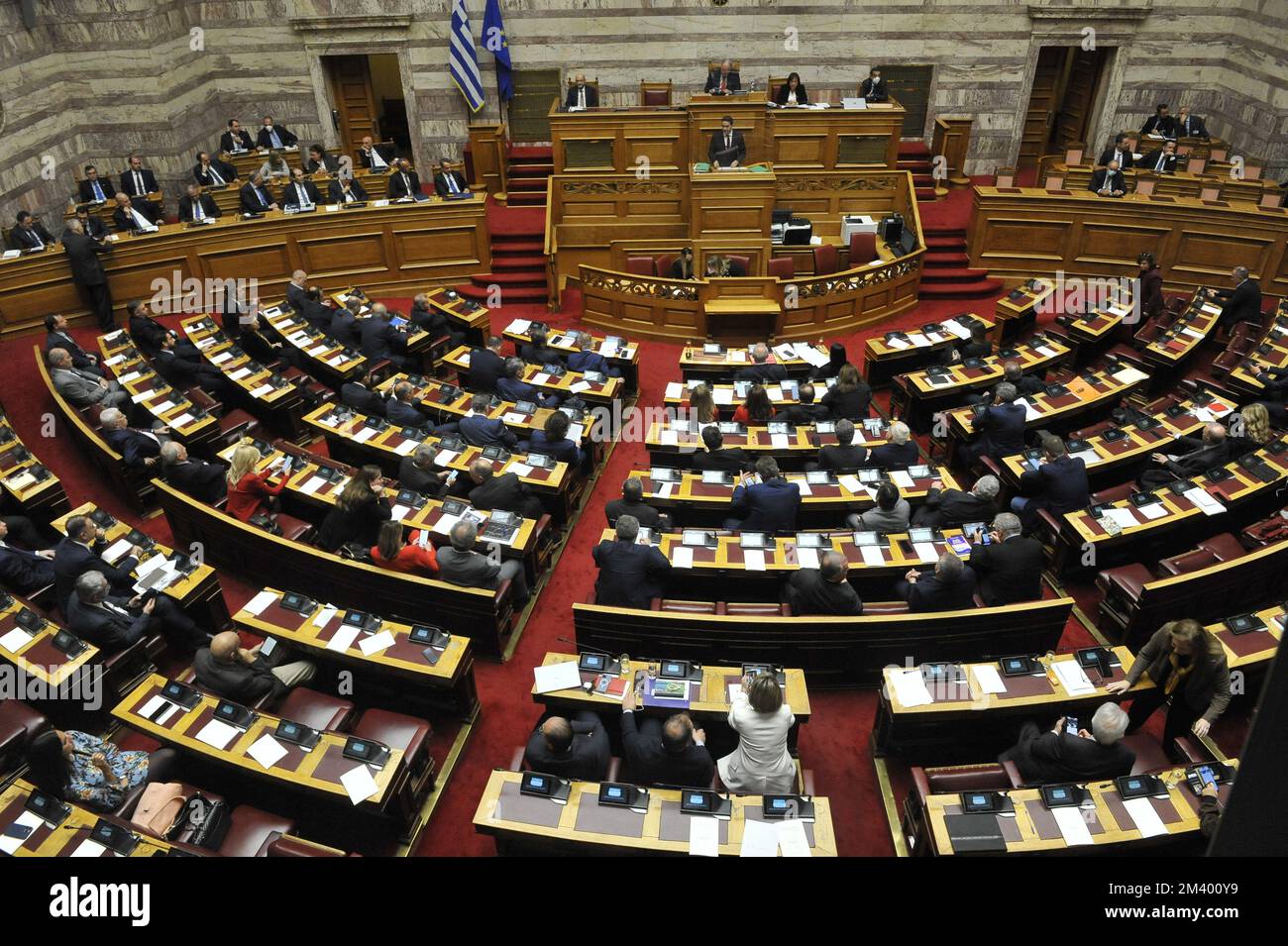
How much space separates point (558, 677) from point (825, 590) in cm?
202

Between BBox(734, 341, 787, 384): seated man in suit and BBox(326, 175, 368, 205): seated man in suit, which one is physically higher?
BBox(326, 175, 368, 205): seated man in suit

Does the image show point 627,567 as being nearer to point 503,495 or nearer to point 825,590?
point 825,590

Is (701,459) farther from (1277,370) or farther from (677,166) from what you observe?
(677,166)

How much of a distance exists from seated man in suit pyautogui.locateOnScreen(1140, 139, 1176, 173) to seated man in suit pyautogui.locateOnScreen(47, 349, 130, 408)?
14.9 metres

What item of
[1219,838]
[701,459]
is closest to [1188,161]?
[701,459]

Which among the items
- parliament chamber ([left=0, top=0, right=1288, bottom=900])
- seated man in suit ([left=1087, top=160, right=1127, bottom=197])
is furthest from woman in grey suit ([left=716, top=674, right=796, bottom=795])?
seated man in suit ([left=1087, top=160, right=1127, bottom=197])

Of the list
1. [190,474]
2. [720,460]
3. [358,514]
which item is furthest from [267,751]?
[720,460]

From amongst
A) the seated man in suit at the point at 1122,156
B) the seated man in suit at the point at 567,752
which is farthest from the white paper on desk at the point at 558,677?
the seated man in suit at the point at 1122,156

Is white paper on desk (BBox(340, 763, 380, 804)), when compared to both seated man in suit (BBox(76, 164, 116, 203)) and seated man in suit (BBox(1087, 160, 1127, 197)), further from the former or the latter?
seated man in suit (BBox(1087, 160, 1127, 197))

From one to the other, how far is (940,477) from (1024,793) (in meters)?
3.46

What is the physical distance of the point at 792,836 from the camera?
14.8 ft

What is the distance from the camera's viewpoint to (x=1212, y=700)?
517cm

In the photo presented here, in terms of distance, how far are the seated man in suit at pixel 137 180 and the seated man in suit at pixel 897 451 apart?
11.8 m

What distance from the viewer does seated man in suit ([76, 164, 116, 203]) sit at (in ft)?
41.1
